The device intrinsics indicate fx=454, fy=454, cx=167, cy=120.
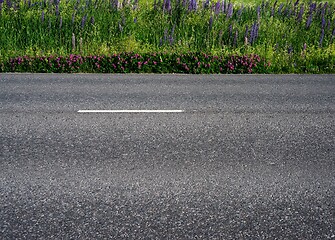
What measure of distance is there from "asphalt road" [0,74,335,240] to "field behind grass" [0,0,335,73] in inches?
135

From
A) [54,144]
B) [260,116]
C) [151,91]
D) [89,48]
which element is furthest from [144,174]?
[89,48]

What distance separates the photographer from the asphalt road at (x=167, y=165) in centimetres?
404

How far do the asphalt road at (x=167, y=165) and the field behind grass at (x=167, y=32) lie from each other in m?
3.43

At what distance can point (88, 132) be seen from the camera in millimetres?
6469

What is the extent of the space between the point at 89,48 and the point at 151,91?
4.25 meters

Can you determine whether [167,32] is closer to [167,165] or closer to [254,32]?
[254,32]

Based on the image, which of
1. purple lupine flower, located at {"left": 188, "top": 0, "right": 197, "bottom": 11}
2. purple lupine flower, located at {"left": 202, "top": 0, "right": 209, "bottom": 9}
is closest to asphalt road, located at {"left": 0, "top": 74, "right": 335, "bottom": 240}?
purple lupine flower, located at {"left": 188, "top": 0, "right": 197, "bottom": 11}

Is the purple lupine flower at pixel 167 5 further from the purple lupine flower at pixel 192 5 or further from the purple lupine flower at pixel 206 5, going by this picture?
the purple lupine flower at pixel 206 5

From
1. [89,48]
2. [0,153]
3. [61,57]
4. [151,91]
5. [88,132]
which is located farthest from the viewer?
[89,48]

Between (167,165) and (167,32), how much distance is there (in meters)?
8.81

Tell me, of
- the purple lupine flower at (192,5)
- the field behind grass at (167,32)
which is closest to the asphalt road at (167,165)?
the field behind grass at (167,32)

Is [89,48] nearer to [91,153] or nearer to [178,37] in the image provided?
[178,37]

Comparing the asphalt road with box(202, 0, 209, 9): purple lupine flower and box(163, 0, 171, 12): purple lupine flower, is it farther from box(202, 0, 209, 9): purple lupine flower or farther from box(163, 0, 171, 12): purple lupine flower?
box(202, 0, 209, 9): purple lupine flower

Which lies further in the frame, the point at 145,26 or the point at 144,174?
the point at 145,26
